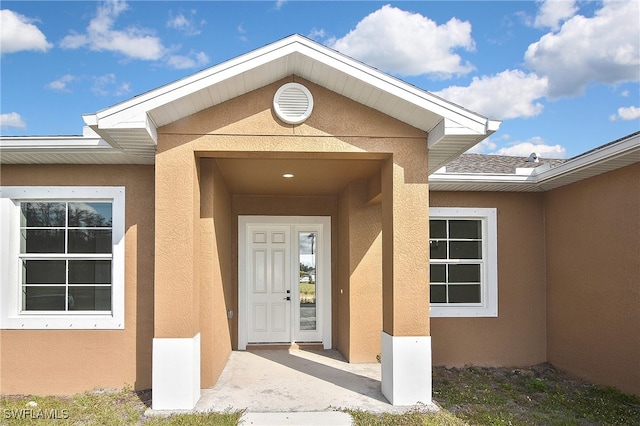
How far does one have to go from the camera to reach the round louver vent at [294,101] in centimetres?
545

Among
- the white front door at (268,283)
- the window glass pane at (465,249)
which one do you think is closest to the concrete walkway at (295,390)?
the white front door at (268,283)

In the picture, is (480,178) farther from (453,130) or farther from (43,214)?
(43,214)

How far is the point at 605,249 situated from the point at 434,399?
340cm

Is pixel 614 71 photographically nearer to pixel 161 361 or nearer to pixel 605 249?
pixel 605 249

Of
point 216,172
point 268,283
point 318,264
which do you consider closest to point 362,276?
point 318,264

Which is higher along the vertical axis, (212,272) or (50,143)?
(50,143)

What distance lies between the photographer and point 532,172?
7738mm

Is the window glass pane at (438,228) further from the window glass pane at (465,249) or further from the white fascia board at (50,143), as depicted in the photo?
the white fascia board at (50,143)

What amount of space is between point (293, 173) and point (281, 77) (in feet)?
6.76

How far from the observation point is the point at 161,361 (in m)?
5.23

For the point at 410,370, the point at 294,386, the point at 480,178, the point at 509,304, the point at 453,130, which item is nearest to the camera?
the point at 453,130

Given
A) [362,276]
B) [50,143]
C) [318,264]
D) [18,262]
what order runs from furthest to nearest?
[318,264] < [362,276] < [18,262] < [50,143]

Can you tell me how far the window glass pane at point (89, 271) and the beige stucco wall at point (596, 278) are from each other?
726 cm

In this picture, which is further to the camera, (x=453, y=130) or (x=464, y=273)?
(x=464, y=273)
